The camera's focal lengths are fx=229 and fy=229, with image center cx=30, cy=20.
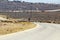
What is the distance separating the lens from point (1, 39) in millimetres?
18047

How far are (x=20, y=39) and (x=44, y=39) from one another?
2126 mm

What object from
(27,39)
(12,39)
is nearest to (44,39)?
(27,39)

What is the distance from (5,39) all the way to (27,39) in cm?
189

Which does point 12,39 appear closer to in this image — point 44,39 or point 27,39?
point 27,39

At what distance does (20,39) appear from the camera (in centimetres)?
1870

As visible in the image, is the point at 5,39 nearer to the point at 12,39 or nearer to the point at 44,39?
the point at 12,39

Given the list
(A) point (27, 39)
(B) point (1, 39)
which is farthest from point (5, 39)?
(A) point (27, 39)

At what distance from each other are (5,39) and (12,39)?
552mm

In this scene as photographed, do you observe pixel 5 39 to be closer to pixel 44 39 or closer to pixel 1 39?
pixel 1 39

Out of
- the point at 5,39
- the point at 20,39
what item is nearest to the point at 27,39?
the point at 20,39

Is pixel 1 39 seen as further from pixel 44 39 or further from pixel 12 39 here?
pixel 44 39

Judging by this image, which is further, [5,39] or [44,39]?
[44,39]

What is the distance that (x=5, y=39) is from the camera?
18.1 meters

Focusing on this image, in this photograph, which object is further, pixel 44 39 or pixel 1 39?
pixel 44 39
